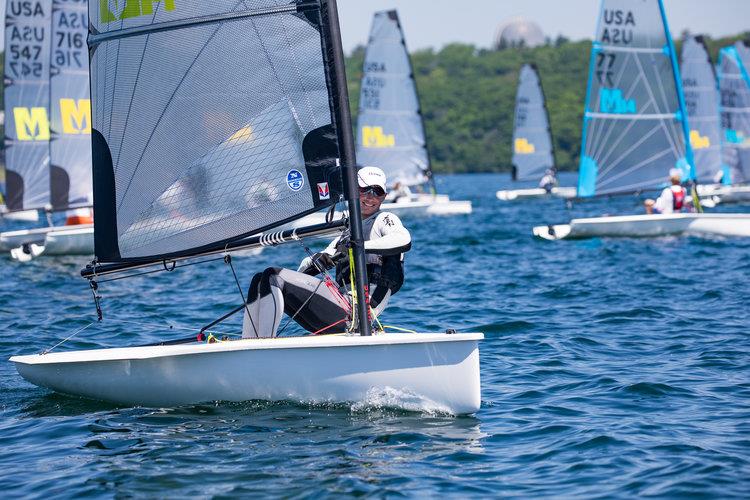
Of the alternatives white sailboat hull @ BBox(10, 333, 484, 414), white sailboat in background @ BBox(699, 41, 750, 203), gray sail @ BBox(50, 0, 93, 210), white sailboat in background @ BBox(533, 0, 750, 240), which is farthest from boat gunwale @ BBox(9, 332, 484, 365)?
white sailboat in background @ BBox(699, 41, 750, 203)

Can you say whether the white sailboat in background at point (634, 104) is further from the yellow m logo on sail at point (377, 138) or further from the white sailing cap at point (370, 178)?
the white sailing cap at point (370, 178)

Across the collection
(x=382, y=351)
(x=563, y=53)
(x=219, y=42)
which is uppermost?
(x=563, y=53)

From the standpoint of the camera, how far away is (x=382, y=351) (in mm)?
5949

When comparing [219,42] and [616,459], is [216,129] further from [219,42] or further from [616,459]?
[616,459]

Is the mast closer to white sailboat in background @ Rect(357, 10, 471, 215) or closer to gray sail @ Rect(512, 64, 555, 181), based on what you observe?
white sailboat in background @ Rect(357, 10, 471, 215)

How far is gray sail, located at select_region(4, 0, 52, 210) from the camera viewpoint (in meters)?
20.8

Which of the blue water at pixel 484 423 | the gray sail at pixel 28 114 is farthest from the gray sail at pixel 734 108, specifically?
the blue water at pixel 484 423

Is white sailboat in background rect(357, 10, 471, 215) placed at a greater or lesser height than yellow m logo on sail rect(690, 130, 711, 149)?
greater

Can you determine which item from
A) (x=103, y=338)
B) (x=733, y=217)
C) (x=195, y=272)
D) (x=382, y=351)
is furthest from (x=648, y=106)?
(x=382, y=351)

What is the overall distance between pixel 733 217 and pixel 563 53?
103 meters

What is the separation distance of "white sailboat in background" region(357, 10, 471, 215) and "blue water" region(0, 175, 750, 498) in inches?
704

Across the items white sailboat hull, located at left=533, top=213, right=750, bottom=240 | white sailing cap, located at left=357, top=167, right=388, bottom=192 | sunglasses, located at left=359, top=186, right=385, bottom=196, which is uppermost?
white sailing cap, located at left=357, top=167, right=388, bottom=192

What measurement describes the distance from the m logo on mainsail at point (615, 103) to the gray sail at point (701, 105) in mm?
Result: 11424

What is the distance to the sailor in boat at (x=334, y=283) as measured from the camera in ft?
21.0
